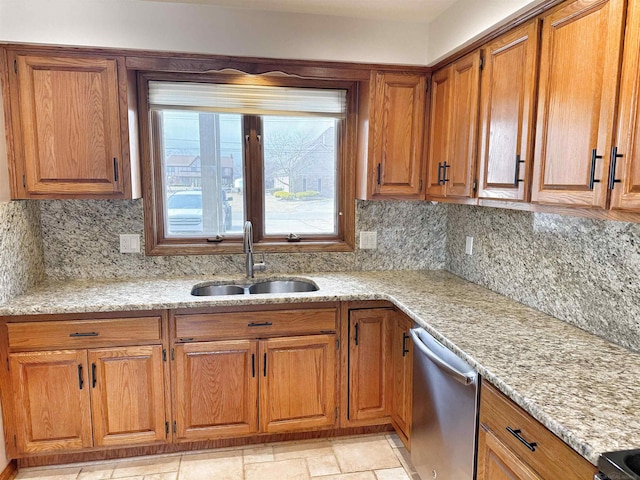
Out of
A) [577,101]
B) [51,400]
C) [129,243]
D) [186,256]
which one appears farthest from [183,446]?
[577,101]

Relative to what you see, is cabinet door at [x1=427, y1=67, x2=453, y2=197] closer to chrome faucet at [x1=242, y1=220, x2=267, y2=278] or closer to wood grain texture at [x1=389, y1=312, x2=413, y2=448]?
wood grain texture at [x1=389, y1=312, x2=413, y2=448]

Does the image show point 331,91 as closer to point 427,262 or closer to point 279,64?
point 279,64

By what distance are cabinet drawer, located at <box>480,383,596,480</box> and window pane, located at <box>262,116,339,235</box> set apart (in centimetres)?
172

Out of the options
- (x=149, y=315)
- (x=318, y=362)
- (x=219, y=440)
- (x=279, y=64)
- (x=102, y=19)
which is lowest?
(x=219, y=440)

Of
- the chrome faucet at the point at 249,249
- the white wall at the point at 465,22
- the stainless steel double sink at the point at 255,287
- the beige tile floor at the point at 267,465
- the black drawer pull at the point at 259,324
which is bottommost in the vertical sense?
the beige tile floor at the point at 267,465

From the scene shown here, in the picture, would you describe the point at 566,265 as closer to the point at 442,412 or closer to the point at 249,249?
the point at 442,412

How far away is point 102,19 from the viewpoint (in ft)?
7.23

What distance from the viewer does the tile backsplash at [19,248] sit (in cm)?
214

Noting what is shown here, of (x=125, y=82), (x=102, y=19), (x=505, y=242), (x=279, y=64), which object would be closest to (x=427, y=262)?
(x=505, y=242)

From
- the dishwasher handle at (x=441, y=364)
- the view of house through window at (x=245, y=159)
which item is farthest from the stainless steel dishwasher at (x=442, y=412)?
the view of house through window at (x=245, y=159)

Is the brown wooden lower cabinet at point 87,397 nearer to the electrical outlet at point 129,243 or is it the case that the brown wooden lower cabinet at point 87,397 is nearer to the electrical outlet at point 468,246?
the electrical outlet at point 129,243

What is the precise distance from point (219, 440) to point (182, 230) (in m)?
1.29

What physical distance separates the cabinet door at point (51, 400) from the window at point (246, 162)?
83cm

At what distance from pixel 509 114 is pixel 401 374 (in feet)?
4.62
